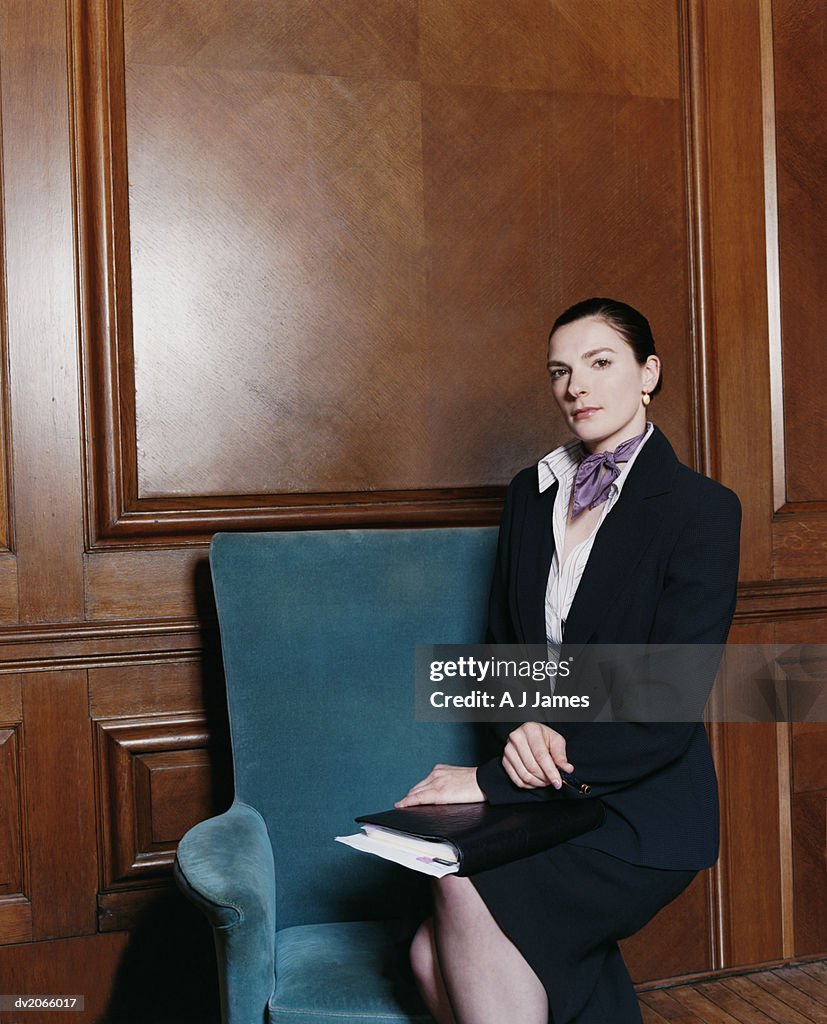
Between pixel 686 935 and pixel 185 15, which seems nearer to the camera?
pixel 185 15

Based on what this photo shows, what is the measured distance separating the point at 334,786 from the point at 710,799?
0.73 m

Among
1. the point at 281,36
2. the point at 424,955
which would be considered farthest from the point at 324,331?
the point at 424,955

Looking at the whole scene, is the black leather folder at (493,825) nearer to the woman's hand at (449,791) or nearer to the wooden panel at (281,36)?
the woman's hand at (449,791)

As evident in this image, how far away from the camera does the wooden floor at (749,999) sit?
2541mm

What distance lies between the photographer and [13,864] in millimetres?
2260


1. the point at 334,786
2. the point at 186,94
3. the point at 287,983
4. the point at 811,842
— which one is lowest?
the point at 811,842

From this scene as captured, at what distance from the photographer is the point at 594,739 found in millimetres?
1785

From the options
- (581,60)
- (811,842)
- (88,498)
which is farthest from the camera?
(811,842)

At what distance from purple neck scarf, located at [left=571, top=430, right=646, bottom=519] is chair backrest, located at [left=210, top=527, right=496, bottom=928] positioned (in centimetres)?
36

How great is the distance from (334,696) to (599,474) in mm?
687

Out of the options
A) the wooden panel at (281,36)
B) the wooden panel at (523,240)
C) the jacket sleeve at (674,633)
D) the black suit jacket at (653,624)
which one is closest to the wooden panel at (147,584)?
the wooden panel at (523,240)

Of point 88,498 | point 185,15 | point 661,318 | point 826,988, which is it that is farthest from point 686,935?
point 185,15

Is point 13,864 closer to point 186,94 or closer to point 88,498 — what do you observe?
point 88,498

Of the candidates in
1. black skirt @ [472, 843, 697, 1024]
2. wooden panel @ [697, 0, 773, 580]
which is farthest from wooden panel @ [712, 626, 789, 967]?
black skirt @ [472, 843, 697, 1024]
